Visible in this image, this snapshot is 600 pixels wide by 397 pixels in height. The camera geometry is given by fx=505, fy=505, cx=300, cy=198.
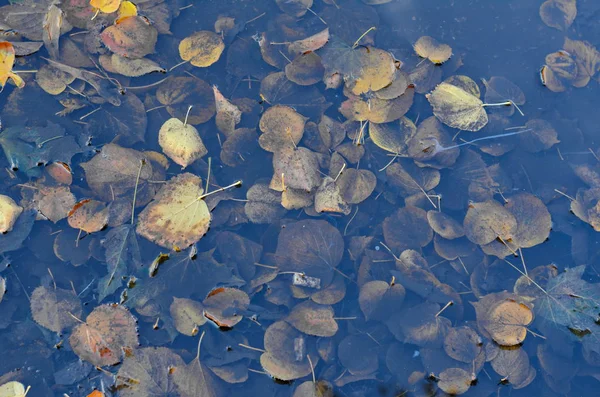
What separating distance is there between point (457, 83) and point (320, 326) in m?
1.33

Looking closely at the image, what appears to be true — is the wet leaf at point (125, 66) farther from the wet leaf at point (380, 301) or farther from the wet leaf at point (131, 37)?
the wet leaf at point (380, 301)

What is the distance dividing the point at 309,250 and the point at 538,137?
1.24 metres

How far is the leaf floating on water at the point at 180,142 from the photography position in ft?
7.13

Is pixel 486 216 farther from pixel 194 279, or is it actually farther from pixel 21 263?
A: pixel 21 263

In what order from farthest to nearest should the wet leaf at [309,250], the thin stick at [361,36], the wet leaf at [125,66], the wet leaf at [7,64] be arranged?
1. the thin stick at [361,36]
2. the wet leaf at [125,66]
3. the wet leaf at [7,64]
4. the wet leaf at [309,250]

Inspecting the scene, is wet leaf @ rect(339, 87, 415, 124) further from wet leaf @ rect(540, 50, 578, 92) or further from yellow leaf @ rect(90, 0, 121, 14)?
yellow leaf @ rect(90, 0, 121, 14)

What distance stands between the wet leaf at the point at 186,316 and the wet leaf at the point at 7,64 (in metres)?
1.24

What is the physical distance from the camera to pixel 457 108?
2363mm

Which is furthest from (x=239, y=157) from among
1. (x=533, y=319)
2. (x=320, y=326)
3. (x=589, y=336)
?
(x=589, y=336)

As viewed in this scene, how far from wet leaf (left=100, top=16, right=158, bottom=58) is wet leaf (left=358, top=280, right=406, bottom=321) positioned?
150 centimetres

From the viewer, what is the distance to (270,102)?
7.72ft

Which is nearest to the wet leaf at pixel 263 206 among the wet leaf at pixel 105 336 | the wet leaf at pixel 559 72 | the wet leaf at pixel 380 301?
the wet leaf at pixel 380 301

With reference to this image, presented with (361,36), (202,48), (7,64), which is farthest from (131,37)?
(361,36)

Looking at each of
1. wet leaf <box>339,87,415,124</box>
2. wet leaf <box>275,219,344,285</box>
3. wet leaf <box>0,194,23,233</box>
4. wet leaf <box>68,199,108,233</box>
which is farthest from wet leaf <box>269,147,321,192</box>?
wet leaf <box>0,194,23,233</box>
